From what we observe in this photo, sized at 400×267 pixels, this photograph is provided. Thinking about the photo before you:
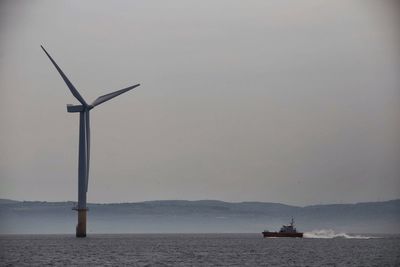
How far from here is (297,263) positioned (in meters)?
154

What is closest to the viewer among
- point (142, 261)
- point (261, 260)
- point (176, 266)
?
point (176, 266)

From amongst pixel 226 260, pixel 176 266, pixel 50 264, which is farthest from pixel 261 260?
pixel 50 264

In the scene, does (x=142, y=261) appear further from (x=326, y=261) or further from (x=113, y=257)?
(x=326, y=261)

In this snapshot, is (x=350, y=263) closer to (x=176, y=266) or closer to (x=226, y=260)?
(x=226, y=260)

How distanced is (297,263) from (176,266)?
80.1 ft

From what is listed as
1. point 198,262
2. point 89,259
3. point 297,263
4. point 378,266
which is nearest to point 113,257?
point 89,259

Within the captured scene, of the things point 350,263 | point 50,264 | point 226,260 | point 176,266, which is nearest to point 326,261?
point 350,263

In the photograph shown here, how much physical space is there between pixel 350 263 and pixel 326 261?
23.6 ft

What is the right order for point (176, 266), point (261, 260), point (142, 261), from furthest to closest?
point (261, 260), point (142, 261), point (176, 266)

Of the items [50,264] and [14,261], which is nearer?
[50,264]

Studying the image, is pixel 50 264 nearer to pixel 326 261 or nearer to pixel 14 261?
pixel 14 261

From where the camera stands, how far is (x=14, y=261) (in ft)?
511

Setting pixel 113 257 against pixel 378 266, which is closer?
pixel 378 266

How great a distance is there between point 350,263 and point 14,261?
2332 inches
